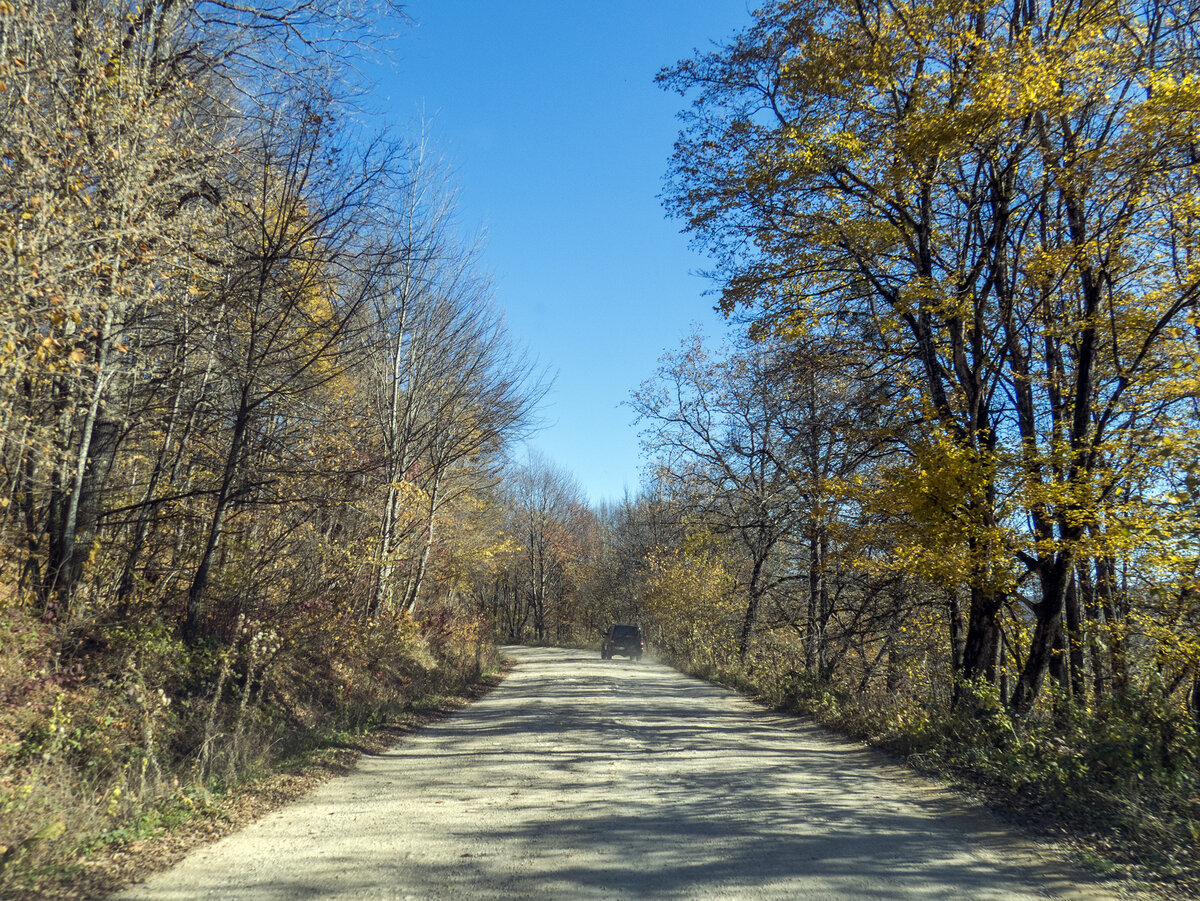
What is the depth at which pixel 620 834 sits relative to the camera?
565 cm

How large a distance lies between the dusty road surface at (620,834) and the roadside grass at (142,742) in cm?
43

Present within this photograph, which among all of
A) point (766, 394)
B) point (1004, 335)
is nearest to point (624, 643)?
point (766, 394)

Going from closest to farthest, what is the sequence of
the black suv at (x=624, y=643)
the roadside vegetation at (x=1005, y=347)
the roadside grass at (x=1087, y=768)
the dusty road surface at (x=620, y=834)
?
the dusty road surface at (x=620, y=834) < the roadside grass at (x=1087, y=768) < the roadside vegetation at (x=1005, y=347) < the black suv at (x=624, y=643)

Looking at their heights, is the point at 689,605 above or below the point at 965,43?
below

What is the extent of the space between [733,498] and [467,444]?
28.2 feet

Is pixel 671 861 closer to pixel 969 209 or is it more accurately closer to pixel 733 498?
pixel 969 209

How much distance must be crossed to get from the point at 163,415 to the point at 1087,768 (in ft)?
40.1

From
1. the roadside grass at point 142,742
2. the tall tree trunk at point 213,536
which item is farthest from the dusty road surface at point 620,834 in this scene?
the tall tree trunk at point 213,536

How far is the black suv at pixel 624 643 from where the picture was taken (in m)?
30.1

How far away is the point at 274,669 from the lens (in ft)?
35.9

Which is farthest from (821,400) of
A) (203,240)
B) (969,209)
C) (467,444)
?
(203,240)

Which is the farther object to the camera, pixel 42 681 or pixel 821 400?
pixel 821 400

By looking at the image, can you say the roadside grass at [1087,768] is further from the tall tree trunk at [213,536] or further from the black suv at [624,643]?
the black suv at [624,643]

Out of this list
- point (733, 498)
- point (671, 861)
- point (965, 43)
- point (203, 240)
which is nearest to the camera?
point (671, 861)
